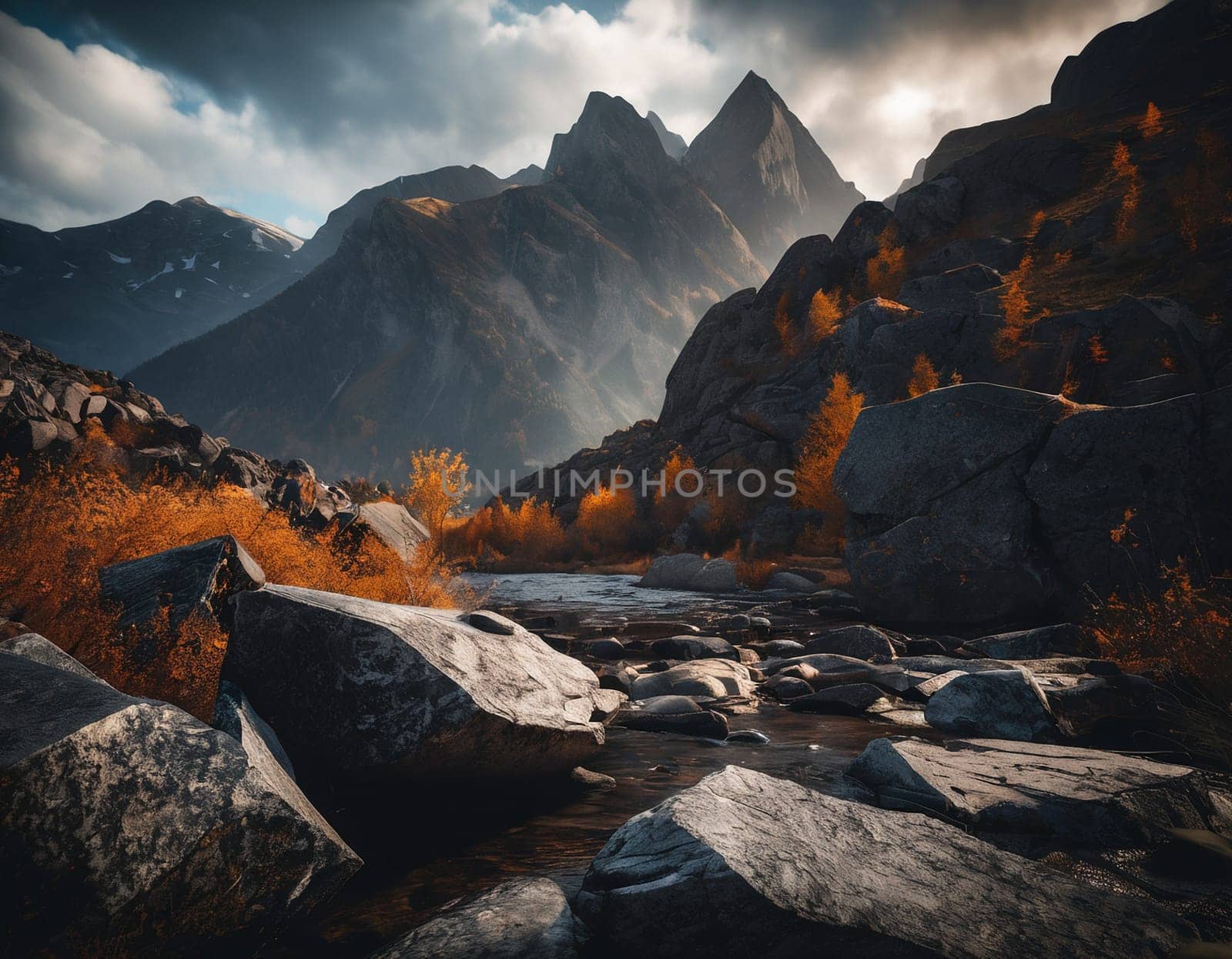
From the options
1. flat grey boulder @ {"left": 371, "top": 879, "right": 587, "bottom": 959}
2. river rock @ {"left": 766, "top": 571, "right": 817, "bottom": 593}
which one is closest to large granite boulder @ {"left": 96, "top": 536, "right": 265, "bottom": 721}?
flat grey boulder @ {"left": 371, "top": 879, "right": 587, "bottom": 959}

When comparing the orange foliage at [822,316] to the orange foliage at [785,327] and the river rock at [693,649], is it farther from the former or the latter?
the river rock at [693,649]

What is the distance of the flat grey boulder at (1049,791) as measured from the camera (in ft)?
14.4

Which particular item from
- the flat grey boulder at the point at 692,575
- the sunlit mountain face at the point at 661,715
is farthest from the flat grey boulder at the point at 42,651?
the flat grey boulder at the point at 692,575

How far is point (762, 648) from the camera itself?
14094mm

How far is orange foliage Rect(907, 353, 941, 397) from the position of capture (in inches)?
1158

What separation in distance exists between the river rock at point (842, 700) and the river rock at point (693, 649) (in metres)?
3.56

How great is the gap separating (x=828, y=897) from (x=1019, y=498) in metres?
16.0

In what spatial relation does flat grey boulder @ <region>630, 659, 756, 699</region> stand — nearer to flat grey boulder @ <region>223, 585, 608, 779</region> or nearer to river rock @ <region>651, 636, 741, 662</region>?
river rock @ <region>651, 636, 741, 662</region>

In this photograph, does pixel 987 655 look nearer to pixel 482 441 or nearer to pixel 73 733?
pixel 73 733

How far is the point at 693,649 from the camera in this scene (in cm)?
1328

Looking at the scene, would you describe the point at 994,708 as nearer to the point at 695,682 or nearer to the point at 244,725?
the point at 695,682

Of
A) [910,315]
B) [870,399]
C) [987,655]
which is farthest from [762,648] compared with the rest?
[910,315]

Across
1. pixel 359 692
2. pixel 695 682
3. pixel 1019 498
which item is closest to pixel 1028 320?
pixel 1019 498

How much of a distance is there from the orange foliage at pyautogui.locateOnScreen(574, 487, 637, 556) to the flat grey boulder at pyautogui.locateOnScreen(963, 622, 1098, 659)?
38.9m
